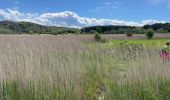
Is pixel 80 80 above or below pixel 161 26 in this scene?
above

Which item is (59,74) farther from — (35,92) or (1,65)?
(1,65)

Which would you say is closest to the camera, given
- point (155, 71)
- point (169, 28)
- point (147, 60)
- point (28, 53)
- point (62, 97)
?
point (62, 97)

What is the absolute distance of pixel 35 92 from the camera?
563cm

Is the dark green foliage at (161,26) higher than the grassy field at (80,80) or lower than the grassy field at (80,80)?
lower

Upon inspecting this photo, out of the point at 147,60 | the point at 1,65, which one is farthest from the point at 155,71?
the point at 1,65

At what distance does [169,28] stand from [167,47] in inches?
3372

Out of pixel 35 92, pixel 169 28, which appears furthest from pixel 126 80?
pixel 169 28

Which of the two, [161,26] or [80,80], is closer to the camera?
[80,80]

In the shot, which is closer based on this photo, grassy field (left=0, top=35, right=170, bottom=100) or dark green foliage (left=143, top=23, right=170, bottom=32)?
grassy field (left=0, top=35, right=170, bottom=100)

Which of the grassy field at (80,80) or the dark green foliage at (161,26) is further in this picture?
the dark green foliage at (161,26)

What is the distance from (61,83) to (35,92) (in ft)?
1.39

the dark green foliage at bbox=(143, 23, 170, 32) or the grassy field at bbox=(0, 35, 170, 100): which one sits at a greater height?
the grassy field at bbox=(0, 35, 170, 100)

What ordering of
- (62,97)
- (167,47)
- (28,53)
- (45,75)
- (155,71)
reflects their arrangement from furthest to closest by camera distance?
Result: (167,47) < (28,53) < (155,71) < (45,75) < (62,97)

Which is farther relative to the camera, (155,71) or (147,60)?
(147,60)
